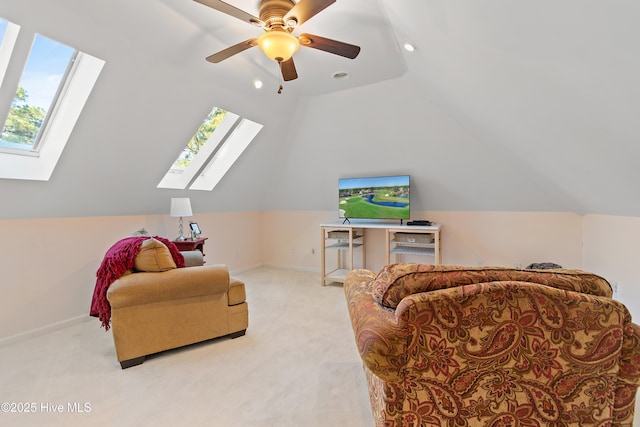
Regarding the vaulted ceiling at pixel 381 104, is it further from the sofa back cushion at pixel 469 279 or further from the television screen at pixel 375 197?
the sofa back cushion at pixel 469 279

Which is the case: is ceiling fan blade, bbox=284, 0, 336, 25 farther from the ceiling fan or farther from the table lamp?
the table lamp

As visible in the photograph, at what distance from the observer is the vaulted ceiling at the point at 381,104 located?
4.22ft

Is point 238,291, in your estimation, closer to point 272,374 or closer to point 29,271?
point 272,374

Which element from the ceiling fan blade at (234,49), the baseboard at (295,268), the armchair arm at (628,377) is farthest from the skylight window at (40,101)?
the baseboard at (295,268)

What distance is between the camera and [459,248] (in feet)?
13.4

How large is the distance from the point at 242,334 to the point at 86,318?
1767 mm

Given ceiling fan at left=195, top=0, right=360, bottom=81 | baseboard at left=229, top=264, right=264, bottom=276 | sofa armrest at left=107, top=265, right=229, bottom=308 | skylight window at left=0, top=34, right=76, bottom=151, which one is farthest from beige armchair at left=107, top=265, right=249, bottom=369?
baseboard at left=229, top=264, right=264, bottom=276

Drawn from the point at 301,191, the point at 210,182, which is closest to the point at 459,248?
the point at 301,191

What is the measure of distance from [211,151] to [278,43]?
2436 mm

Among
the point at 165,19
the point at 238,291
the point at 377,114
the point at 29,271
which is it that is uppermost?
the point at 165,19

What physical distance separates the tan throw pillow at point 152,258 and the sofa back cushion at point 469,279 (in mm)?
1845

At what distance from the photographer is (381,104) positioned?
3.40 m

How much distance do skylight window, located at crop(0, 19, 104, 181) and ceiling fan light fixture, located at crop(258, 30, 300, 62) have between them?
1411mm

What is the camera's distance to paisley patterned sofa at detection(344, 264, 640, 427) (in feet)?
3.21
